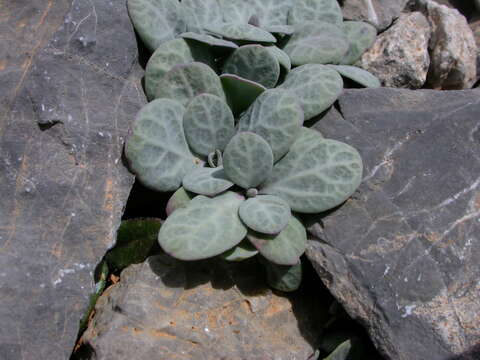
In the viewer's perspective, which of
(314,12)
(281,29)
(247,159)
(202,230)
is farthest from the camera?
(314,12)

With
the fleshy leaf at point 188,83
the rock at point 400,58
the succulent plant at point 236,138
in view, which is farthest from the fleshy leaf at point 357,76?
the fleshy leaf at point 188,83

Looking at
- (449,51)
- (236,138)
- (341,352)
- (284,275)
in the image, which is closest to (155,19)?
(236,138)

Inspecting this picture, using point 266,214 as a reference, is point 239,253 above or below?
below

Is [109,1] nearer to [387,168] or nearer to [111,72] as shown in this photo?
[111,72]

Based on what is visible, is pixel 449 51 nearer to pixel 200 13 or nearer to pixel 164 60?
pixel 200 13

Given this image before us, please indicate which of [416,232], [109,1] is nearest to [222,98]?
[109,1]

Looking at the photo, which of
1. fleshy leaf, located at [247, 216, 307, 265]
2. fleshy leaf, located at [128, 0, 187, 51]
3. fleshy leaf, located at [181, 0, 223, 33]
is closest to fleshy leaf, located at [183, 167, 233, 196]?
fleshy leaf, located at [247, 216, 307, 265]

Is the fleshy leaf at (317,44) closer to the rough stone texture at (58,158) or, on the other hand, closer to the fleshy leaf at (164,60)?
the fleshy leaf at (164,60)
